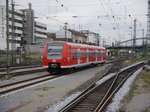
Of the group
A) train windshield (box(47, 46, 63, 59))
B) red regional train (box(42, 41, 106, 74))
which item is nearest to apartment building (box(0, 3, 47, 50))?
red regional train (box(42, 41, 106, 74))

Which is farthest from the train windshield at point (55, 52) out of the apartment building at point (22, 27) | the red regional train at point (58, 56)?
the apartment building at point (22, 27)

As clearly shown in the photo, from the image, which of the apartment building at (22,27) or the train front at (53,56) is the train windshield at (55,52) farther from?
the apartment building at (22,27)

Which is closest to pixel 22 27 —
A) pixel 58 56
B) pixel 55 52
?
pixel 55 52

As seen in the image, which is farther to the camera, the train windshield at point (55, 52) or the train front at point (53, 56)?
the train windshield at point (55, 52)

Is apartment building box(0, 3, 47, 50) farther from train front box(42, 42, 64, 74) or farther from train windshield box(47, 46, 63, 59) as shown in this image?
train windshield box(47, 46, 63, 59)

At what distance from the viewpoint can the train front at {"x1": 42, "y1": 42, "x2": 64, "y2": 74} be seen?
69.2 feet

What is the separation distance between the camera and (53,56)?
21312mm

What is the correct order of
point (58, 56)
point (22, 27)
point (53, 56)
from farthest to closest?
point (22, 27), point (53, 56), point (58, 56)

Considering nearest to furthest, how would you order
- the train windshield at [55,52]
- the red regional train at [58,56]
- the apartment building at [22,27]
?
the red regional train at [58,56], the train windshield at [55,52], the apartment building at [22,27]

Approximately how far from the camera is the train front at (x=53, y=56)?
21.1 m

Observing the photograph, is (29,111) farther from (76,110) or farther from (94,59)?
(94,59)

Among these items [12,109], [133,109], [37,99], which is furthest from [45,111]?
[133,109]

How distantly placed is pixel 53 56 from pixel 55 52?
375 mm

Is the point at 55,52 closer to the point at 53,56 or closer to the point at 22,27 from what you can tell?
the point at 53,56
